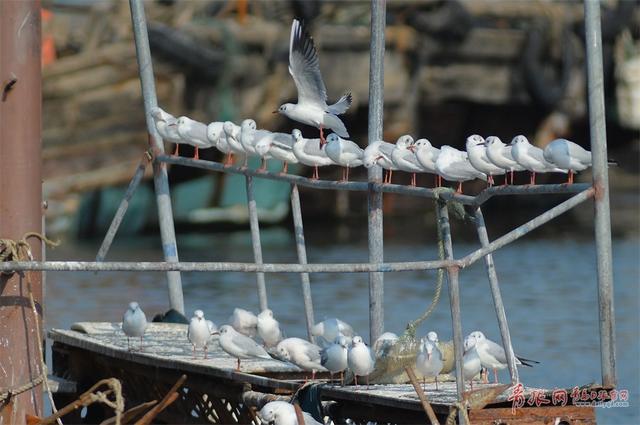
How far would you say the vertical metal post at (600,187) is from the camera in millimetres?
7699

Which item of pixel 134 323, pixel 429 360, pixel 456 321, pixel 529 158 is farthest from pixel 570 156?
pixel 134 323

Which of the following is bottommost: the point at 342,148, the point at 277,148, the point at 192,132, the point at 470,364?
the point at 470,364

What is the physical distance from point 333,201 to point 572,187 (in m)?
27.5

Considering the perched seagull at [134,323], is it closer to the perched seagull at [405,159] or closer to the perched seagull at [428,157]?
the perched seagull at [405,159]

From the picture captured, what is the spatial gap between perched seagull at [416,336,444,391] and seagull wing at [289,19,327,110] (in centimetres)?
332

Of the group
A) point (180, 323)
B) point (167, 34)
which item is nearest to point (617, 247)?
point (167, 34)

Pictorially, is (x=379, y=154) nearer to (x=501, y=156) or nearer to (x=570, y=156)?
(x=501, y=156)

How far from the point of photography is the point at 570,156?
8125mm

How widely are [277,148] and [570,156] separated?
131 inches

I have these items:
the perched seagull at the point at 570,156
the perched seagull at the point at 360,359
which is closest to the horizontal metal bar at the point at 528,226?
the perched seagull at the point at 570,156

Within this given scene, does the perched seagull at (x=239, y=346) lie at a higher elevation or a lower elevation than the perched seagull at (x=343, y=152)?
lower

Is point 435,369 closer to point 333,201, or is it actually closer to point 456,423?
point 456,423

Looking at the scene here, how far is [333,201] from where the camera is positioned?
35219 mm

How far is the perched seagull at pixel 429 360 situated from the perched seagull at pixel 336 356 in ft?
1.55
